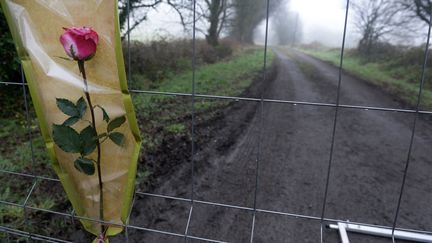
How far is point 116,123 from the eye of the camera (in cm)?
122

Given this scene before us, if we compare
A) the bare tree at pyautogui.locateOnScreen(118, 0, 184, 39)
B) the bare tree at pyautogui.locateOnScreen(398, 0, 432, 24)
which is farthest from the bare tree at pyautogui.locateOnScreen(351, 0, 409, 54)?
the bare tree at pyautogui.locateOnScreen(118, 0, 184, 39)

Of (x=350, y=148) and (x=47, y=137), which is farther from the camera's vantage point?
(x=350, y=148)

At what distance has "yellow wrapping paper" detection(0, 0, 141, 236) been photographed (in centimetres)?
116

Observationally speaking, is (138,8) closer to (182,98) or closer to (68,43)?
(68,43)

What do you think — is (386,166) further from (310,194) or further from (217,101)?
(217,101)

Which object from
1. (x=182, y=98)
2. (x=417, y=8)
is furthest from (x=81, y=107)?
(x=417, y=8)

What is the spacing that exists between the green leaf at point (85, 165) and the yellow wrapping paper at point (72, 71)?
0.18 feet

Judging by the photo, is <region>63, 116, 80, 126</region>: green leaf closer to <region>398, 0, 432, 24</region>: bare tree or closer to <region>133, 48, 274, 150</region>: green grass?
<region>133, 48, 274, 150</region>: green grass

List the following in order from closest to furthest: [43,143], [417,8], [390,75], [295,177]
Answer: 1. [295,177]
2. [43,143]
3. [417,8]
4. [390,75]

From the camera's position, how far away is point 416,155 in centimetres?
437

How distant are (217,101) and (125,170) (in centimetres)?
517

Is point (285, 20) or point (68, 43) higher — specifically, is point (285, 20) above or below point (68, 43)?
above

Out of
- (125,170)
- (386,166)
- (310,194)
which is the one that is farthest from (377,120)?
(125,170)

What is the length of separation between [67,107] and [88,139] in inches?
5.6
